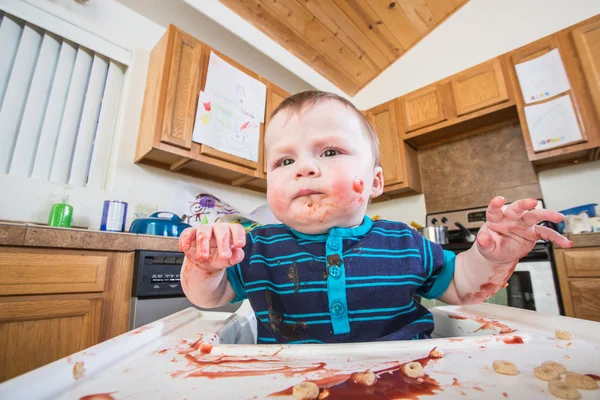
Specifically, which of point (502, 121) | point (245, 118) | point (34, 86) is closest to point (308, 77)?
point (245, 118)

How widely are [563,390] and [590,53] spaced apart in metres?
2.72

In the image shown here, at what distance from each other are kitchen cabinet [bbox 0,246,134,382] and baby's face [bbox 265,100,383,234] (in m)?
0.96

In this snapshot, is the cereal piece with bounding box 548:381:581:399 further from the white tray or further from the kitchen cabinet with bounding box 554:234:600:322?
the kitchen cabinet with bounding box 554:234:600:322

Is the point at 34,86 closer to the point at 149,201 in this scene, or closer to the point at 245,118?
the point at 149,201

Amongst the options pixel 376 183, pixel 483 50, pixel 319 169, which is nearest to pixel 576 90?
pixel 483 50

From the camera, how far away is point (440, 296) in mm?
662

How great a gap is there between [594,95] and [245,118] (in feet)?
7.78

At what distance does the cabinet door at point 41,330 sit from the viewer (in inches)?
36.8

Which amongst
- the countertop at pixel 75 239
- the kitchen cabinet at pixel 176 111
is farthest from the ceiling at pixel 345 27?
the countertop at pixel 75 239

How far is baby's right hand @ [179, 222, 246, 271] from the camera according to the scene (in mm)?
410

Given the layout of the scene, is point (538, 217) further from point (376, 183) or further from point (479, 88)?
A: point (479, 88)

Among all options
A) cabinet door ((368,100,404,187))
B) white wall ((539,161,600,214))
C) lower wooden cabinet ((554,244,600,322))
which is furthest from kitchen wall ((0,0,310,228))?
white wall ((539,161,600,214))

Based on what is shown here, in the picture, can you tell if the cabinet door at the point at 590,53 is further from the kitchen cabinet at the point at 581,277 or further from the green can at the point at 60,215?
the green can at the point at 60,215

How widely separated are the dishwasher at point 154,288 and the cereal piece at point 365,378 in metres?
1.24
